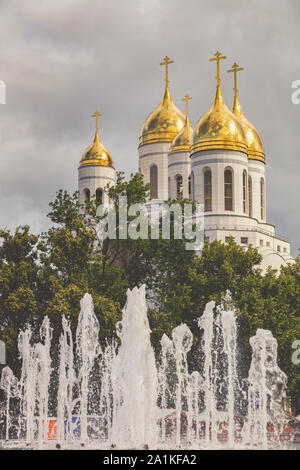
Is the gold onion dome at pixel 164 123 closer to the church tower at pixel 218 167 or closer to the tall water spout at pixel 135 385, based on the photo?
the church tower at pixel 218 167

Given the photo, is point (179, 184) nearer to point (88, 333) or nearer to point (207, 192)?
point (207, 192)

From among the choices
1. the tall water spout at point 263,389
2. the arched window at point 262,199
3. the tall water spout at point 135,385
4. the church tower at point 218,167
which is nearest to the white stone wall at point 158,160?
the arched window at point 262,199

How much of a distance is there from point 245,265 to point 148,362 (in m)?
16.4

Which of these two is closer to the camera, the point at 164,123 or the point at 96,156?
the point at 164,123

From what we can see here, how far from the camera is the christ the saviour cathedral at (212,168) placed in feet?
162

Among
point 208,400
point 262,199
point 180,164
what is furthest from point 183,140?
point 208,400

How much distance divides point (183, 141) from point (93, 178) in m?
7.49

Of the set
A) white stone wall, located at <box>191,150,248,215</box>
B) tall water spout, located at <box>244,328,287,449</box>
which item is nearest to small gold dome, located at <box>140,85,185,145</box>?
white stone wall, located at <box>191,150,248,215</box>

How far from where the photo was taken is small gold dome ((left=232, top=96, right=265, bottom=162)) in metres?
56.6

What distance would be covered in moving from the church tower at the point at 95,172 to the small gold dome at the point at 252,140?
384 inches

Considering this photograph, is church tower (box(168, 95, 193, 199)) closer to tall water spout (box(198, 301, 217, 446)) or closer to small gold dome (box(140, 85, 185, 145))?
small gold dome (box(140, 85, 185, 145))

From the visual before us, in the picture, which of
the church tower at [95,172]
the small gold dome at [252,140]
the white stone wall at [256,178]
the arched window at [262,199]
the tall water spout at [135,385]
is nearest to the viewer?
the tall water spout at [135,385]

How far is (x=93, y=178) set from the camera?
60.3 metres
